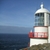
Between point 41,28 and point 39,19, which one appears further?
point 39,19

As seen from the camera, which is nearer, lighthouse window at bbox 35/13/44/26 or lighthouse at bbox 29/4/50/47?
lighthouse at bbox 29/4/50/47

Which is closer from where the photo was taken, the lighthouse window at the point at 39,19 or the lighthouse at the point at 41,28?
the lighthouse at the point at 41,28

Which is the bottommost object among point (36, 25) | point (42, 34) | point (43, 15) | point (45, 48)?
point (45, 48)

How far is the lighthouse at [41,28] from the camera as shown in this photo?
53.4 ft

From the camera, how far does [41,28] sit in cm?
1645

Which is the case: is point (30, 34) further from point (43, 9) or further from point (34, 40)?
point (43, 9)

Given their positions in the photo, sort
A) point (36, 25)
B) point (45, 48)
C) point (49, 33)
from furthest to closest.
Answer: point (36, 25), point (49, 33), point (45, 48)

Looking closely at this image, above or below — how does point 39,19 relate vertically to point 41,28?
above

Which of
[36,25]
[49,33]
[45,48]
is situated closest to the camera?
[45,48]

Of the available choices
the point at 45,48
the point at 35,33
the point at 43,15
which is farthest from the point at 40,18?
the point at 45,48

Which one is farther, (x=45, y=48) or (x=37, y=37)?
(x=37, y=37)

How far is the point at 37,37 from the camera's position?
1647 cm

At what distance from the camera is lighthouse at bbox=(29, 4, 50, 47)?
16.3 metres

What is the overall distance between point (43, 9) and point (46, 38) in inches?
135
